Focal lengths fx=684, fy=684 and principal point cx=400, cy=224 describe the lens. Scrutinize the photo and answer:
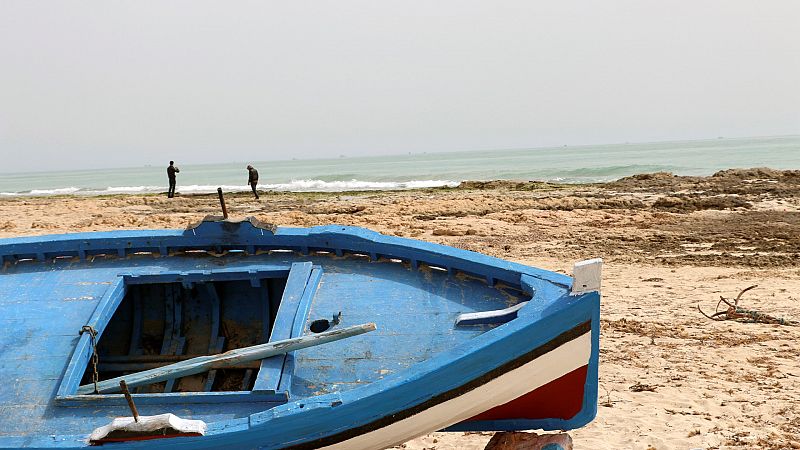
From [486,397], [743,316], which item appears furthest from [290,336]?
[743,316]

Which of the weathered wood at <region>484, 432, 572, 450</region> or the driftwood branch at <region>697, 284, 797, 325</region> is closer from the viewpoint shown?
the weathered wood at <region>484, 432, 572, 450</region>

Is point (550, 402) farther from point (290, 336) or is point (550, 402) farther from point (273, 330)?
point (273, 330)

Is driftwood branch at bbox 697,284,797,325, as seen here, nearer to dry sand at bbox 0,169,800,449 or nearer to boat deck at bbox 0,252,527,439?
dry sand at bbox 0,169,800,449

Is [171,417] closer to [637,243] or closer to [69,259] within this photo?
[69,259]

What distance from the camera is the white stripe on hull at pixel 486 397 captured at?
12.0 ft

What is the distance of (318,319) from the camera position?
479 cm

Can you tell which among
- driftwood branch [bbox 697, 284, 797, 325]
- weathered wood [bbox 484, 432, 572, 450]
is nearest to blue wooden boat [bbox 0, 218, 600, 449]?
weathered wood [bbox 484, 432, 572, 450]

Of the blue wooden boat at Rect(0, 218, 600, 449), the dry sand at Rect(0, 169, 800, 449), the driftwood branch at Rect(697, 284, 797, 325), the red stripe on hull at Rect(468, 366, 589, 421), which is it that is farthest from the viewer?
the driftwood branch at Rect(697, 284, 797, 325)

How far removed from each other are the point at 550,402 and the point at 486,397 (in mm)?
510

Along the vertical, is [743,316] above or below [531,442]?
below

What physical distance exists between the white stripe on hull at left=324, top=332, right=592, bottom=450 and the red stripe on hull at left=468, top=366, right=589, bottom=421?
2.5 inches

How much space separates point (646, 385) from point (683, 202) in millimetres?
14152

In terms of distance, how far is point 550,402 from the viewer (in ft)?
13.4

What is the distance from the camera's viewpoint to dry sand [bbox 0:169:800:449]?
5.99 m
